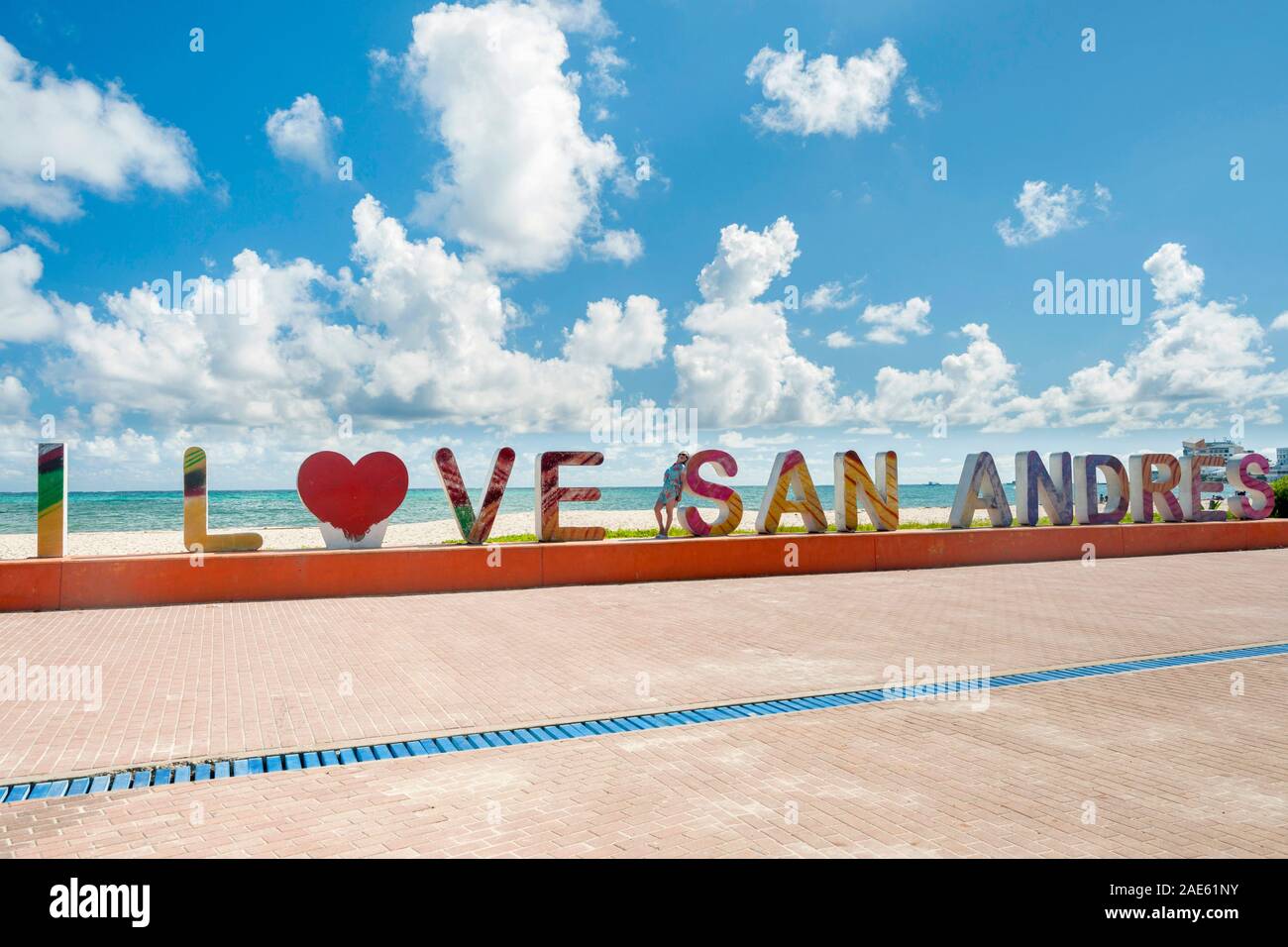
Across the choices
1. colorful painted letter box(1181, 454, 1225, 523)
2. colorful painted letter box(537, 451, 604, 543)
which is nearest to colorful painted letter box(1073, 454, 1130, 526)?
colorful painted letter box(1181, 454, 1225, 523)

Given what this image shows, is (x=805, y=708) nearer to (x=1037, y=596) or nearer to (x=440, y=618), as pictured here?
(x=440, y=618)

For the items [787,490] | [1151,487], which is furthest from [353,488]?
[1151,487]

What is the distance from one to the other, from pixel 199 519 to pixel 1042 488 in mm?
18474

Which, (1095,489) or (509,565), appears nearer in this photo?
(509,565)

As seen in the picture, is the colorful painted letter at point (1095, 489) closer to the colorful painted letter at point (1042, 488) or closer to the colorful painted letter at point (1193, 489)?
the colorful painted letter at point (1042, 488)

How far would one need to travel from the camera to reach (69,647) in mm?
9672

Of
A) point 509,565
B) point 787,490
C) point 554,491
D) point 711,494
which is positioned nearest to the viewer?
point 509,565

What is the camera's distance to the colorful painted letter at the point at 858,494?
18.0 metres

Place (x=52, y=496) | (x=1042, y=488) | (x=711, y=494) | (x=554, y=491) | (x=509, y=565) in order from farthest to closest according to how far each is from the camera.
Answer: (x=1042, y=488) < (x=711, y=494) < (x=554, y=491) < (x=509, y=565) < (x=52, y=496)

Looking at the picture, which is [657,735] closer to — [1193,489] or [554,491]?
[554,491]

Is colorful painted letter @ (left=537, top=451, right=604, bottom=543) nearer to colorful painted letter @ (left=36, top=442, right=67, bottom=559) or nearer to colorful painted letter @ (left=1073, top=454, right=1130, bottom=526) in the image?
colorful painted letter @ (left=36, top=442, right=67, bottom=559)

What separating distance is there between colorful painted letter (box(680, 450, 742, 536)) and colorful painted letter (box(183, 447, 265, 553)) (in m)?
7.94

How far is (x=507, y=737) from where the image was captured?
636 centimetres

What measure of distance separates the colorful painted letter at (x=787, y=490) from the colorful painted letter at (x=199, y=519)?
977 centimetres
